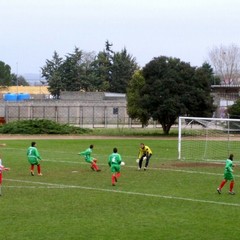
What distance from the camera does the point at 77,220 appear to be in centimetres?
2058

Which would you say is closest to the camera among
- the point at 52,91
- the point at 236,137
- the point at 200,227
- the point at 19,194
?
the point at 200,227

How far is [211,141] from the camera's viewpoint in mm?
54062

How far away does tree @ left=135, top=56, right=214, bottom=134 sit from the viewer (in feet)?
211

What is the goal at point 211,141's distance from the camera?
149ft

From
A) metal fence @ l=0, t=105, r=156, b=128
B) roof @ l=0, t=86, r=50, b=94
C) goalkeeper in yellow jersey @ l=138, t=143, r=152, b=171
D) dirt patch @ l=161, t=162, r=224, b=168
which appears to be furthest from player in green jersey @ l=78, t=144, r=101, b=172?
roof @ l=0, t=86, r=50, b=94

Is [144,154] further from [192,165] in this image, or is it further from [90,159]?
[192,165]

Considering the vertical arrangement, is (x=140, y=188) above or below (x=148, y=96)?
below

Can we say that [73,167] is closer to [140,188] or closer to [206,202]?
[140,188]

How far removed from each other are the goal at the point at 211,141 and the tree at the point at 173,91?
2.96 meters

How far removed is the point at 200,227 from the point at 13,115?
74161 mm

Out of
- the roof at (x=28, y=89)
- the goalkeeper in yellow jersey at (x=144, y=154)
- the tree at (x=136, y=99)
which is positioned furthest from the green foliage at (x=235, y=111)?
the roof at (x=28, y=89)

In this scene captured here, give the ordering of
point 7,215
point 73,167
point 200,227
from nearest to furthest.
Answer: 1. point 200,227
2. point 7,215
3. point 73,167

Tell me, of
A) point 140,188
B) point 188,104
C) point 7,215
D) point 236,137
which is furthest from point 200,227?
point 188,104

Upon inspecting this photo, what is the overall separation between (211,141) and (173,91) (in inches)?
478
